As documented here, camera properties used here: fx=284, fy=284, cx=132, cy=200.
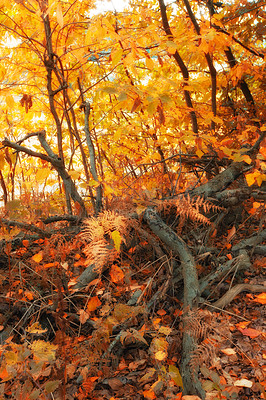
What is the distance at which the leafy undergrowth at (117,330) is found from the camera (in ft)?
4.00

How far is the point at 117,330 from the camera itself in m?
1.59

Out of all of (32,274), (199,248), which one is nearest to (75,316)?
(32,274)

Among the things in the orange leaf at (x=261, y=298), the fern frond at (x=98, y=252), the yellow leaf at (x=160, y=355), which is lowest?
the orange leaf at (x=261, y=298)

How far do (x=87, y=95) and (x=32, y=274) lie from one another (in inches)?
145

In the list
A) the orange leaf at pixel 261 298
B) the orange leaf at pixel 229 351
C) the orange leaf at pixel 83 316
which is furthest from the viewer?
the orange leaf at pixel 261 298

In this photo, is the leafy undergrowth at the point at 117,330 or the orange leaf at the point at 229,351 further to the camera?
the orange leaf at the point at 229,351

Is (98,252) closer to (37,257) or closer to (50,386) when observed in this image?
(37,257)

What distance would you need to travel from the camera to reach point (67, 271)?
6.46 ft

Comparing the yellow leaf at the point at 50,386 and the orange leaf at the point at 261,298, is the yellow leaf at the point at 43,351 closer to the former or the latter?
the yellow leaf at the point at 50,386

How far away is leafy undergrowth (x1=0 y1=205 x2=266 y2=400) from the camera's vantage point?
1.22m

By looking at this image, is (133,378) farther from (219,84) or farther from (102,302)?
(219,84)

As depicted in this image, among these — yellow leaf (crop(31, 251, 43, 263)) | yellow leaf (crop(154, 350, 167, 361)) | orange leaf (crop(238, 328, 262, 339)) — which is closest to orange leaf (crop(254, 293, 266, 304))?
orange leaf (crop(238, 328, 262, 339))

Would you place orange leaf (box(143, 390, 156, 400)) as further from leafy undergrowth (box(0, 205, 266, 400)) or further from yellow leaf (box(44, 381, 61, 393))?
yellow leaf (box(44, 381, 61, 393))

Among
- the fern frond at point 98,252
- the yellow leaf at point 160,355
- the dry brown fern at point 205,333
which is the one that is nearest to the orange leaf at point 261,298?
the dry brown fern at point 205,333
